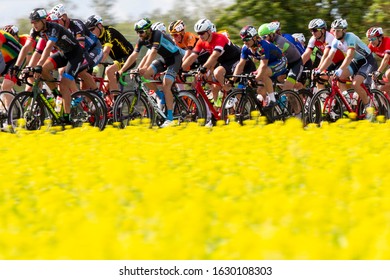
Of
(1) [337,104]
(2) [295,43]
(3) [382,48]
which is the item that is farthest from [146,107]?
(3) [382,48]

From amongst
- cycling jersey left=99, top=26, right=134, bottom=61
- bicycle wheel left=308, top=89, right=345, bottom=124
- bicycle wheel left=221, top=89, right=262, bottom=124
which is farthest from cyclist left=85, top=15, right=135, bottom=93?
bicycle wheel left=308, top=89, right=345, bottom=124

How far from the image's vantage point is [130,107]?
1373 centimetres

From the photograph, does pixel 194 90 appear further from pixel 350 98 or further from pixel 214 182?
pixel 214 182

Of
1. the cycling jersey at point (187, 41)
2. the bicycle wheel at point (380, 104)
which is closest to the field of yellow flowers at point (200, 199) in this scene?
the bicycle wheel at point (380, 104)

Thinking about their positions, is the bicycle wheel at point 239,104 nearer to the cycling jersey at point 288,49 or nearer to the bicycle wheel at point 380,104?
the cycling jersey at point 288,49

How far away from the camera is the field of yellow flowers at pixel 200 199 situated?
14.6 ft

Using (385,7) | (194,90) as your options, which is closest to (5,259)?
(194,90)

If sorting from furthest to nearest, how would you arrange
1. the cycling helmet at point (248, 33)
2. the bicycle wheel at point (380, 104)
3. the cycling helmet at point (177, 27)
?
1. the cycling helmet at point (177, 27)
2. the bicycle wheel at point (380, 104)
3. the cycling helmet at point (248, 33)

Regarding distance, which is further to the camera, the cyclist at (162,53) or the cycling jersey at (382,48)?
the cycling jersey at (382,48)

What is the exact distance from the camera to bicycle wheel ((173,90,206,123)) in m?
13.9

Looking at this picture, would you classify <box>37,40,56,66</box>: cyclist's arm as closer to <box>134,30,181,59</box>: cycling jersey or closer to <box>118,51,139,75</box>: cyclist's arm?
<box>134,30,181,59</box>: cycling jersey

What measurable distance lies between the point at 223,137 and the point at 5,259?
221 inches

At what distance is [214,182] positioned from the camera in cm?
670
